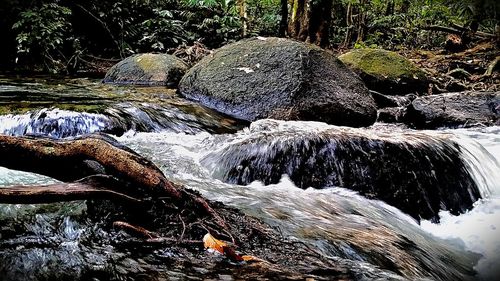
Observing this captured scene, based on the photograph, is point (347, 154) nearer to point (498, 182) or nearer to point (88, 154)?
point (498, 182)

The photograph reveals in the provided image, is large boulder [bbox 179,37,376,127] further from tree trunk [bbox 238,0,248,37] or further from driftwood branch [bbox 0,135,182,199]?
tree trunk [bbox 238,0,248,37]

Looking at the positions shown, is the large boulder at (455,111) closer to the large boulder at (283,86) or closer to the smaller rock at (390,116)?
the smaller rock at (390,116)

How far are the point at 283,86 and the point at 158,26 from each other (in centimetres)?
877

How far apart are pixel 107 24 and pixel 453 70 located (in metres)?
9.07

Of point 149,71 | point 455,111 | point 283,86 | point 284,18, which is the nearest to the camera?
point 283,86

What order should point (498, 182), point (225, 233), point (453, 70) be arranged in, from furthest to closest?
point (453, 70)
point (498, 182)
point (225, 233)

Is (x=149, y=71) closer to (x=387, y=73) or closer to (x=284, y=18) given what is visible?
(x=387, y=73)

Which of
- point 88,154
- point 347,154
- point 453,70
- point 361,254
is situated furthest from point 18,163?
point 453,70

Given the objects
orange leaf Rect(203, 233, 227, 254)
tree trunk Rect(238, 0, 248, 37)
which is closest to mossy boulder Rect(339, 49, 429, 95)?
tree trunk Rect(238, 0, 248, 37)

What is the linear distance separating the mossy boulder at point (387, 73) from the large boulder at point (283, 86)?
1495 mm

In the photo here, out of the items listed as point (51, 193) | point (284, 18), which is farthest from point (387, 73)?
point (51, 193)

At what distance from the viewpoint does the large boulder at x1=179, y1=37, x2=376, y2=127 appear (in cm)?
611

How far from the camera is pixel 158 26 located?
45.5 ft

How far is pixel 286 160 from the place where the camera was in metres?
4.06
